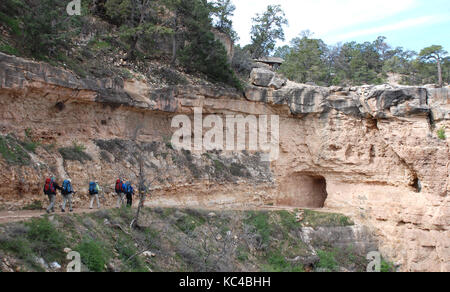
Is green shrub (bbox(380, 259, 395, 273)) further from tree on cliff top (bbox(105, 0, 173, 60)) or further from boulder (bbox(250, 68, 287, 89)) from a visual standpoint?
tree on cliff top (bbox(105, 0, 173, 60))

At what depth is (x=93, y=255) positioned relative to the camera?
1261 centimetres

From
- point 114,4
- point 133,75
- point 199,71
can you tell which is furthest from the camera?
point 199,71

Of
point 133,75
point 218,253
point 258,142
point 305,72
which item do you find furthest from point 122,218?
point 305,72

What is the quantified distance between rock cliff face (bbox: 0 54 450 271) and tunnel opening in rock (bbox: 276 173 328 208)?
0.08m

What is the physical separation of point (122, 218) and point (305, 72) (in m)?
28.9

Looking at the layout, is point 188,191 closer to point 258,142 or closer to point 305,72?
point 258,142

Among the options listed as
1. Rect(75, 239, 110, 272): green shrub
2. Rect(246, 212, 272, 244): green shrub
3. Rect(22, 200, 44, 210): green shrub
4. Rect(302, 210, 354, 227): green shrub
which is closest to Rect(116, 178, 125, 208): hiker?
Rect(22, 200, 44, 210): green shrub

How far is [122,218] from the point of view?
53.3 ft

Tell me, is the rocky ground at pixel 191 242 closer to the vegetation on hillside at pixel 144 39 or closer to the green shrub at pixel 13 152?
the green shrub at pixel 13 152

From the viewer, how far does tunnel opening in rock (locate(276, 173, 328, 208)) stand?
28109 mm

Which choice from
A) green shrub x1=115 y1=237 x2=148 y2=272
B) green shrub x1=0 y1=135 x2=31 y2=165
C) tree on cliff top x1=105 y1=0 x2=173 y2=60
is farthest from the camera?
tree on cliff top x1=105 y1=0 x2=173 y2=60

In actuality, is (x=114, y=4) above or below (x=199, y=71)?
above

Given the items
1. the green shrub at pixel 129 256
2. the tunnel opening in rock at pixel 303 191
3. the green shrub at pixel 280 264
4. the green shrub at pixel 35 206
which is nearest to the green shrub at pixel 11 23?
the green shrub at pixel 35 206

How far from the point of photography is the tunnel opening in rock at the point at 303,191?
28109mm
